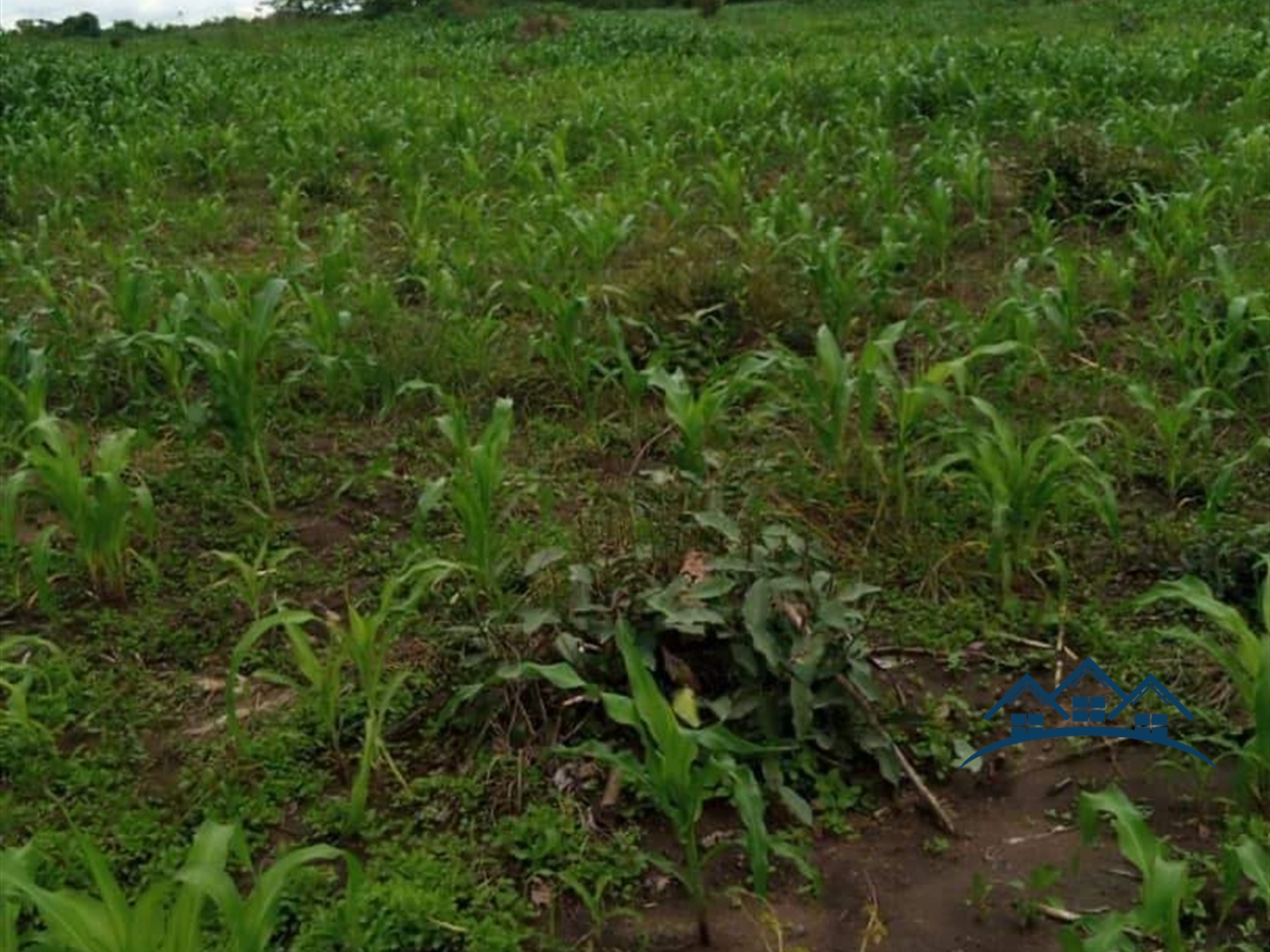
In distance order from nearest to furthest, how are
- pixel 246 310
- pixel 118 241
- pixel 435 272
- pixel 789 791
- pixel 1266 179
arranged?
pixel 789 791
pixel 246 310
pixel 435 272
pixel 1266 179
pixel 118 241

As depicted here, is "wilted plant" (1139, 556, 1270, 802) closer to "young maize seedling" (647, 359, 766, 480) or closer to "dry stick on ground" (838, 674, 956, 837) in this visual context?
"dry stick on ground" (838, 674, 956, 837)

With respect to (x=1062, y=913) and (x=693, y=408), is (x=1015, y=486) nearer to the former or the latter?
(x=693, y=408)

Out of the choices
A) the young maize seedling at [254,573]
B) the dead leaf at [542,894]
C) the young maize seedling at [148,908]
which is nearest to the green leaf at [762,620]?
the dead leaf at [542,894]

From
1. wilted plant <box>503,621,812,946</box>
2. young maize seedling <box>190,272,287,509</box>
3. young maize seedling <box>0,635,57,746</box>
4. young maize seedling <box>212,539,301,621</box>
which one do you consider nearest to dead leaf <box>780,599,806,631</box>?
wilted plant <box>503,621,812,946</box>

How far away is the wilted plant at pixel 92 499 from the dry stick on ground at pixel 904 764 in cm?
172

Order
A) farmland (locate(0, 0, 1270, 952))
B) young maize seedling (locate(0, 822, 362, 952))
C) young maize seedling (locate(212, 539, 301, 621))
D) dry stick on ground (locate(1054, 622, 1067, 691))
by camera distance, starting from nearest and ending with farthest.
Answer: young maize seedling (locate(0, 822, 362, 952)) < farmland (locate(0, 0, 1270, 952)) < dry stick on ground (locate(1054, 622, 1067, 691)) < young maize seedling (locate(212, 539, 301, 621))

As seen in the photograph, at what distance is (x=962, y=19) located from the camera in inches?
578

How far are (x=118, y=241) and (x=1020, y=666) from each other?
5084 mm

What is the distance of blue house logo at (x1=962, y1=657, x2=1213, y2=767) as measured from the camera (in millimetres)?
2488

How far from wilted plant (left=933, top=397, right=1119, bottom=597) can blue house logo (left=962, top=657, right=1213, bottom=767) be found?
1.09 feet

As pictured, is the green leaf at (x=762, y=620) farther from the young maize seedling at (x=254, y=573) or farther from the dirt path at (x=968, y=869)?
the young maize seedling at (x=254, y=573)

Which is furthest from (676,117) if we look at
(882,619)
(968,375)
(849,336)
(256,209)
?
(882,619)

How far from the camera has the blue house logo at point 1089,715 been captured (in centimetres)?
249

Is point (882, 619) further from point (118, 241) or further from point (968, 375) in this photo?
point (118, 241)
